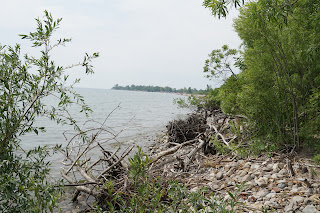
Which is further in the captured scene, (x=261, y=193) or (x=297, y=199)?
(x=261, y=193)

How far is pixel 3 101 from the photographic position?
2.56m

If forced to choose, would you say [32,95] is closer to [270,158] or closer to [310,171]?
[310,171]

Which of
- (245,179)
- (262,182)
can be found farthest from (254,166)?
(262,182)

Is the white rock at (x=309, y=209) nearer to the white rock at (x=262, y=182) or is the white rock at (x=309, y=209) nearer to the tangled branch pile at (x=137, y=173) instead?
the white rock at (x=262, y=182)

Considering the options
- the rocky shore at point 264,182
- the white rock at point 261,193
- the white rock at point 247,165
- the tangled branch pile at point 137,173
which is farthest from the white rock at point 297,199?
the white rock at point 247,165

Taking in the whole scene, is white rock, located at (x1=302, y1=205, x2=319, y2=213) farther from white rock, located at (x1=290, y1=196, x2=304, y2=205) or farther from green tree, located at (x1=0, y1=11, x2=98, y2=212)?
green tree, located at (x1=0, y1=11, x2=98, y2=212)

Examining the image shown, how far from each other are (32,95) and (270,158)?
4677 millimetres

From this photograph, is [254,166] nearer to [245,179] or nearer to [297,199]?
[245,179]

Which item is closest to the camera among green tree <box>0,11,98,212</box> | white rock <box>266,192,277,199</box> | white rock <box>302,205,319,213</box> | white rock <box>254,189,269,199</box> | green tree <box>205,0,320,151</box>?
green tree <box>0,11,98,212</box>

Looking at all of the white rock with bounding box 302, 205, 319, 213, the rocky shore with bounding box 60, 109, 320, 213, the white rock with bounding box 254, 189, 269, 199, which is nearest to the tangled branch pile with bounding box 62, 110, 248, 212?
the rocky shore with bounding box 60, 109, 320, 213

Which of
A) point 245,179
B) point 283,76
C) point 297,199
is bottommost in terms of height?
point 245,179

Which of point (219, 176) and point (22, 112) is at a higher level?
point (22, 112)

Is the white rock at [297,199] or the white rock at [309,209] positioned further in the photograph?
the white rock at [297,199]

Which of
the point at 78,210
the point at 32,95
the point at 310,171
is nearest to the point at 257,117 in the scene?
the point at 310,171
